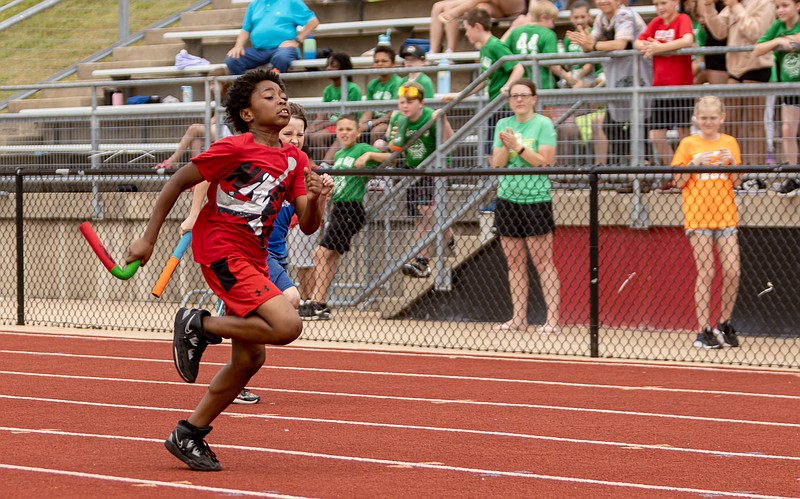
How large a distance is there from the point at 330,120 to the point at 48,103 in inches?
243

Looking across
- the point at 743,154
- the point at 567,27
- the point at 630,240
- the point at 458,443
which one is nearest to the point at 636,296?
the point at 630,240

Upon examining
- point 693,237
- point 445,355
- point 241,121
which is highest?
point 241,121

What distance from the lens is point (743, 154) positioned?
11.9 meters

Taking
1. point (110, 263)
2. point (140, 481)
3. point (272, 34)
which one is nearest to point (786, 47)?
point (272, 34)

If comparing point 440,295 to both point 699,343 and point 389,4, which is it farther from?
point 389,4

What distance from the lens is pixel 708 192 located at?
11.1 meters

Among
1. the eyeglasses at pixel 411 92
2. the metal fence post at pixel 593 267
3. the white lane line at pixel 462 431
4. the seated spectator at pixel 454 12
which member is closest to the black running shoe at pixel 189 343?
the white lane line at pixel 462 431

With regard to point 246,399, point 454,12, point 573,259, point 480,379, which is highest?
point 454,12

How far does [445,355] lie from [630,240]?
230 cm

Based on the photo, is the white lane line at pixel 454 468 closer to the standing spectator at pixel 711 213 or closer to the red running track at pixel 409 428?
the red running track at pixel 409 428

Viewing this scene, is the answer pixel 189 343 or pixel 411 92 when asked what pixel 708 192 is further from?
pixel 189 343

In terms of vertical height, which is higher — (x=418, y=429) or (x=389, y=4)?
(x=389, y=4)

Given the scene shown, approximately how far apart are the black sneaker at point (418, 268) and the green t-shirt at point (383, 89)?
205 cm

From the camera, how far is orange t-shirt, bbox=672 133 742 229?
11125 mm
